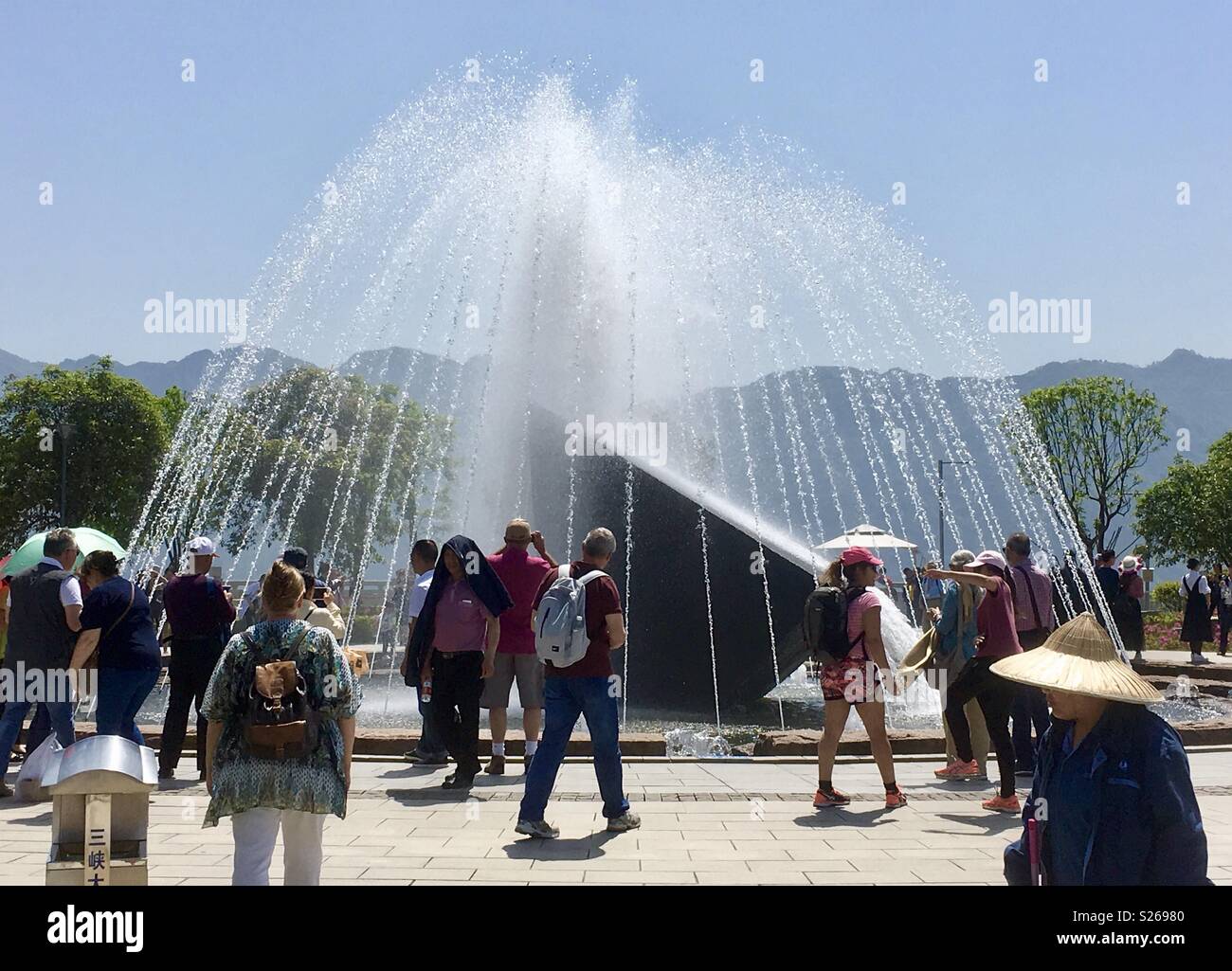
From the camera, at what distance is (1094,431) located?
66.2 m

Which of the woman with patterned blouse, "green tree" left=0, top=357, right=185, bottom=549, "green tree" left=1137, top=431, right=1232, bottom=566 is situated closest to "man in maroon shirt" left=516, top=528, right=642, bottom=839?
the woman with patterned blouse

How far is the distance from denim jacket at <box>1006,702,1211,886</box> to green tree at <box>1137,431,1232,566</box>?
61452mm

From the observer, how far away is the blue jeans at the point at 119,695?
818cm

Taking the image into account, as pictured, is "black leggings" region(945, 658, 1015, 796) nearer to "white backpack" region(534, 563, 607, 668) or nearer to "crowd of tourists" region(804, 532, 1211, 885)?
"crowd of tourists" region(804, 532, 1211, 885)

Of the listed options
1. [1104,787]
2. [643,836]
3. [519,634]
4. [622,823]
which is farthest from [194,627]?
[1104,787]

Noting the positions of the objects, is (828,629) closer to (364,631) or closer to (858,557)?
(858,557)

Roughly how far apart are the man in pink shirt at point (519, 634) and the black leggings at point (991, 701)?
124 inches

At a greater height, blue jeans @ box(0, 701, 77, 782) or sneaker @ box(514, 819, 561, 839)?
blue jeans @ box(0, 701, 77, 782)

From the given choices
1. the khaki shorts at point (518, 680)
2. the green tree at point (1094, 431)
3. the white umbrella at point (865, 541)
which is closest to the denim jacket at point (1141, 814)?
the khaki shorts at point (518, 680)

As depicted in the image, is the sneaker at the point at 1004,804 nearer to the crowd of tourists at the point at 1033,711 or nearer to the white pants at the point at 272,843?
the crowd of tourists at the point at 1033,711

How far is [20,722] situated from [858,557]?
20.1 feet

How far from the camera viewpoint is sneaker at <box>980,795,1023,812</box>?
823 cm
